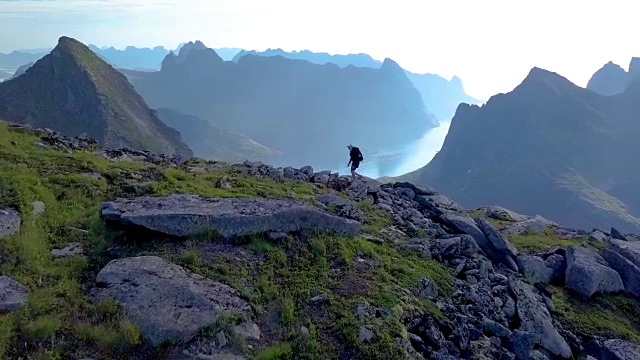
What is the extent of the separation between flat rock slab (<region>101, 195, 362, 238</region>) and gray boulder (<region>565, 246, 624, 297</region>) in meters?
8.16

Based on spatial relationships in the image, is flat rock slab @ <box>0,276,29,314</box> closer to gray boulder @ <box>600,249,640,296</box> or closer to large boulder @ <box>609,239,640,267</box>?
→ gray boulder @ <box>600,249,640,296</box>

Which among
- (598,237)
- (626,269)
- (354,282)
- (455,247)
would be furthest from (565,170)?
(354,282)

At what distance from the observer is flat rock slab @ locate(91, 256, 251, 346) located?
848 cm

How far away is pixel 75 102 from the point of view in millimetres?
108000

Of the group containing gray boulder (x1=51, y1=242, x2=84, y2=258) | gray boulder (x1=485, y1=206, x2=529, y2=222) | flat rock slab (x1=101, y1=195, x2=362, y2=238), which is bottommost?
gray boulder (x1=485, y1=206, x2=529, y2=222)

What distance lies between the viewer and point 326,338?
9.23 metres

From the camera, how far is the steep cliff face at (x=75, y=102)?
3954 inches

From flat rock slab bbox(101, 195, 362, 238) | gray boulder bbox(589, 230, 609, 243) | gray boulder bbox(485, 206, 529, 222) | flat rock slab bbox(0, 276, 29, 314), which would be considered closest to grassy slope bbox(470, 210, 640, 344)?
gray boulder bbox(589, 230, 609, 243)

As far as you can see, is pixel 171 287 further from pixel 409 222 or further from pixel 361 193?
pixel 361 193

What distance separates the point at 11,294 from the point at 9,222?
2557mm

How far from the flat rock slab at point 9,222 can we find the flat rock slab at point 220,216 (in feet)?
5.99

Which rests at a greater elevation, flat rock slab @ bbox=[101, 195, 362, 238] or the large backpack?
the large backpack

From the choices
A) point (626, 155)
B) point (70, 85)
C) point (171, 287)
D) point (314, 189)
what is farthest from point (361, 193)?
point (626, 155)

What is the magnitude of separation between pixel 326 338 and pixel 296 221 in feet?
13.2
